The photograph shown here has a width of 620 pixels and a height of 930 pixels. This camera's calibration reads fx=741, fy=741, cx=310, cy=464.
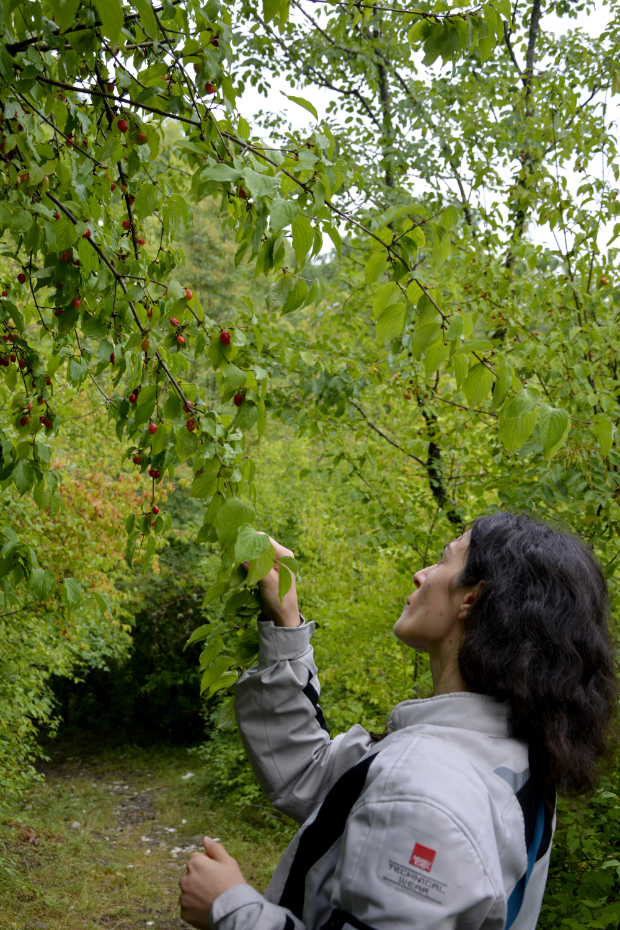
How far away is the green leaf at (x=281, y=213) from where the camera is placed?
3.65ft

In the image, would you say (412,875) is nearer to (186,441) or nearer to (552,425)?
(552,425)

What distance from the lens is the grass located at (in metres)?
5.31

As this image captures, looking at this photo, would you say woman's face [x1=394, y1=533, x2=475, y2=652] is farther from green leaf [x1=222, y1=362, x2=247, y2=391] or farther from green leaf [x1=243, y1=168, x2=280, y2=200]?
green leaf [x1=243, y1=168, x2=280, y2=200]

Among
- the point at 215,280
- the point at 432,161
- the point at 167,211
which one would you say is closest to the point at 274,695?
the point at 167,211

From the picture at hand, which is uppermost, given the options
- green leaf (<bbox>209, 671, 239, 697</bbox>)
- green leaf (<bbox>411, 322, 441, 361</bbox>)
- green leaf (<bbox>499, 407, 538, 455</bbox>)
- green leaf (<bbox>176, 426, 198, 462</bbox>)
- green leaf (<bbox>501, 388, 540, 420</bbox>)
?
green leaf (<bbox>411, 322, 441, 361</bbox>)

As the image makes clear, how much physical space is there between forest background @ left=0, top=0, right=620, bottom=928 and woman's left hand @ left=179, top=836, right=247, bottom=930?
0.35 meters

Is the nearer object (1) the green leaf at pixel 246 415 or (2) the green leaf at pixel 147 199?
(1) the green leaf at pixel 246 415

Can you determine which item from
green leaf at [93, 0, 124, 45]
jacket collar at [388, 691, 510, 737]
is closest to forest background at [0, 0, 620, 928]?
green leaf at [93, 0, 124, 45]

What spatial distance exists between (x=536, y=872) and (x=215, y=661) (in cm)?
63

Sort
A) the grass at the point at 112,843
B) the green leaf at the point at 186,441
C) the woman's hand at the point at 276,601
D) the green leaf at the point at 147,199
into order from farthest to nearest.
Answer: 1. the grass at the point at 112,843
2. the green leaf at the point at 147,199
3. the green leaf at the point at 186,441
4. the woman's hand at the point at 276,601

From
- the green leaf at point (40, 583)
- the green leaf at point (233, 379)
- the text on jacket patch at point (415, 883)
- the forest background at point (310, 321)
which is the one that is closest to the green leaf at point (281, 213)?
the forest background at point (310, 321)

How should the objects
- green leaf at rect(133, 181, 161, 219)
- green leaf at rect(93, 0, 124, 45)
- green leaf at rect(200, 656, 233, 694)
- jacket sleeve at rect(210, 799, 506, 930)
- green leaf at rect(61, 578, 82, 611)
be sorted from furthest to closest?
green leaf at rect(61, 578, 82, 611), green leaf at rect(133, 181, 161, 219), green leaf at rect(200, 656, 233, 694), green leaf at rect(93, 0, 124, 45), jacket sleeve at rect(210, 799, 506, 930)

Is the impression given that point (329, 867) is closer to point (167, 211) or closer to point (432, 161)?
point (167, 211)

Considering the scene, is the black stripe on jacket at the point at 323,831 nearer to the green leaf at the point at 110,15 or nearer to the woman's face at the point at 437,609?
the woman's face at the point at 437,609
